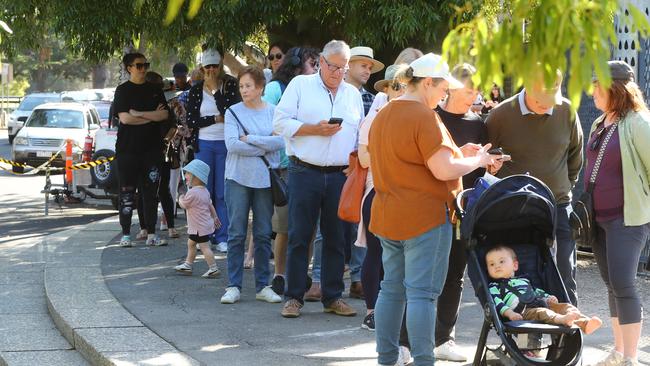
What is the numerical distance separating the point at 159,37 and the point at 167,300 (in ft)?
17.3

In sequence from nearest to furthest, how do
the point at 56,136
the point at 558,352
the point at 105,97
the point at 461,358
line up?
the point at 558,352 < the point at 461,358 < the point at 56,136 < the point at 105,97

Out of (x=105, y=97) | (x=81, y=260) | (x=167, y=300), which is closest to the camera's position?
(x=167, y=300)

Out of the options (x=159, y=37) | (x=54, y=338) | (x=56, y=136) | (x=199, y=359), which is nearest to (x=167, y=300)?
(x=54, y=338)

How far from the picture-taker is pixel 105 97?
149 ft

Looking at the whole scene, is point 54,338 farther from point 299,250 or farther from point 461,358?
point 461,358

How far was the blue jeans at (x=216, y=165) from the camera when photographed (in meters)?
11.1

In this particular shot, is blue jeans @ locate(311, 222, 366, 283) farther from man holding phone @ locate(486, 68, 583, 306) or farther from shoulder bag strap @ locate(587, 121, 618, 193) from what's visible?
shoulder bag strap @ locate(587, 121, 618, 193)

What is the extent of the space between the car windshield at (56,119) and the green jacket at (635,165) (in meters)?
24.2

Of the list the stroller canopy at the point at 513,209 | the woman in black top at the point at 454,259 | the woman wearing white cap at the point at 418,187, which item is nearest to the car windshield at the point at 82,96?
the woman in black top at the point at 454,259

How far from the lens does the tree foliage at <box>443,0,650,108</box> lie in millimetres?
3555

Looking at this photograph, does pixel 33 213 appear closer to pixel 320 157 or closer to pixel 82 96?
pixel 320 157

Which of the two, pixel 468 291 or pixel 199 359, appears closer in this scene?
pixel 199 359

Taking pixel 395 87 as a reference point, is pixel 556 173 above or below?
below

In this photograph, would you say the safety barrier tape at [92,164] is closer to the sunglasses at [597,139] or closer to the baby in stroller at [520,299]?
the sunglasses at [597,139]
